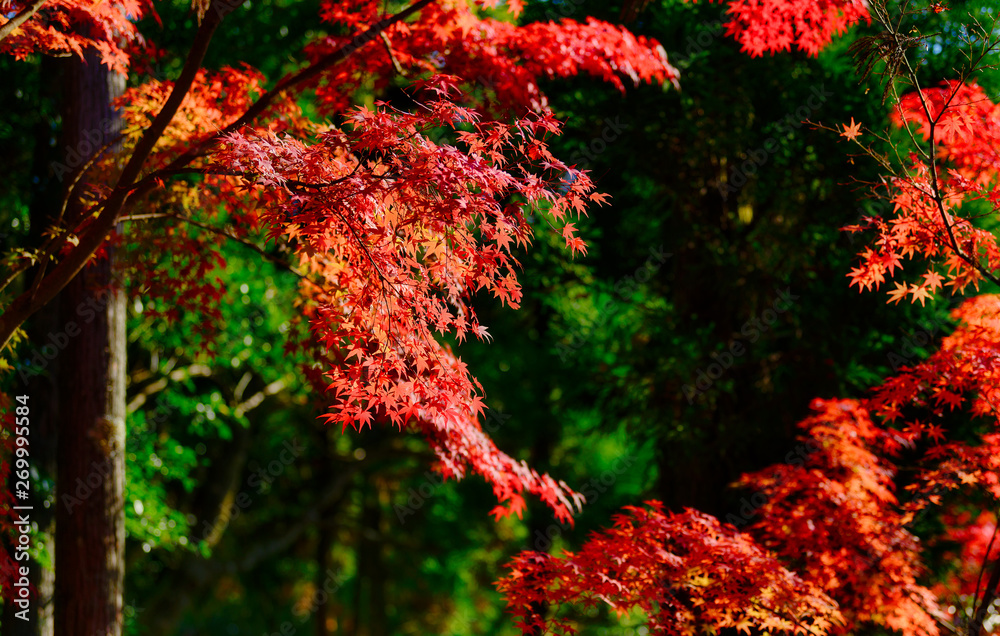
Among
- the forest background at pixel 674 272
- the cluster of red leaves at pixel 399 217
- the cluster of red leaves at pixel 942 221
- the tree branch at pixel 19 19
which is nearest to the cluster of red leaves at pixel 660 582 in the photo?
the cluster of red leaves at pixel 399 217

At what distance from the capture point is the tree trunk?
4.58 m

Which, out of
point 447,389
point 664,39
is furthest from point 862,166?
point 447,389

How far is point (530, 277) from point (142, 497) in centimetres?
418

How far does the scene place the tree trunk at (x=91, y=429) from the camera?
15.0 feet

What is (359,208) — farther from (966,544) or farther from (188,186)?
(966,544)

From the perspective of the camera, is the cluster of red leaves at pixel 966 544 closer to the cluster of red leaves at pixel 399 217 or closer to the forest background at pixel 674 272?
the forest background at pixel 674 272

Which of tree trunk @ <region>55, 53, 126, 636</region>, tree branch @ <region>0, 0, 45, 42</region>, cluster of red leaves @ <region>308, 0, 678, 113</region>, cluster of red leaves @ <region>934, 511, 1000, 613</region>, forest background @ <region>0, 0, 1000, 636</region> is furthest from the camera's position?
cluster of red leaves @ <region>934, 511, 1000, 613</region>

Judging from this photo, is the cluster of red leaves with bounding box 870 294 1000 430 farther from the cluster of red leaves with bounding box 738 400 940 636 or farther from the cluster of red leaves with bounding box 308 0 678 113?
the cluster of red leaves with bounding box 308 0 678 113

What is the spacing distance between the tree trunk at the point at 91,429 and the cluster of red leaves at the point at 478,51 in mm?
1611

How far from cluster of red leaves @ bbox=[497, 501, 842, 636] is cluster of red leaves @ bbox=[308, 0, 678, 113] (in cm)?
271

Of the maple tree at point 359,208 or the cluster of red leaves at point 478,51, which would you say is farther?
the cluster of red leaves at point 478,51

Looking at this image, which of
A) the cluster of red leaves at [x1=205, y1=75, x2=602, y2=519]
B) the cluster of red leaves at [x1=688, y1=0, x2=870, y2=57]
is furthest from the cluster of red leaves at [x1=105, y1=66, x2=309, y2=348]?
the cluster of red leaves at [x1=688, y1=0, x2=870, y2=57]

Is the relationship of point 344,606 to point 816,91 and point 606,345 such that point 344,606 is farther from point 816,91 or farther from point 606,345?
point 816,91

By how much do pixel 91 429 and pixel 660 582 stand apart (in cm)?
362
